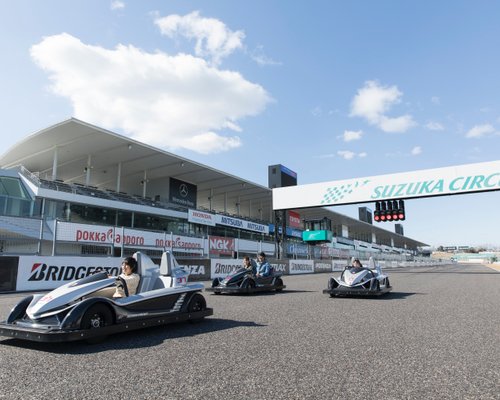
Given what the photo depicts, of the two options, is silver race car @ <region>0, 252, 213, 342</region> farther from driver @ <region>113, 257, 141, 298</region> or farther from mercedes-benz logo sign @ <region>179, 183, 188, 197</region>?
mercedes-benz logo sign @ <region>179, 183, 188, 197</region>

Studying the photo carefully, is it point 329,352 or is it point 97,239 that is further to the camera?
point 97,239

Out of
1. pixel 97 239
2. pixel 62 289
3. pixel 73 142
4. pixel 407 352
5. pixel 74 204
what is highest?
pixel 73 142

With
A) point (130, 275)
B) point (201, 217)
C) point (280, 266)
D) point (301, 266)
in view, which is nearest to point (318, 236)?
point (201, 217)

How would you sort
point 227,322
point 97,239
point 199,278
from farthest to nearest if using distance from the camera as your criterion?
point 199,278, point 97,239, point 227,322

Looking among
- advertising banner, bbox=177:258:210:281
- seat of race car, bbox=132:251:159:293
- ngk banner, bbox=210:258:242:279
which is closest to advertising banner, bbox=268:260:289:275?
ngk banner, bbox=210:258:242:279

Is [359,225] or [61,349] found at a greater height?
[359,225]

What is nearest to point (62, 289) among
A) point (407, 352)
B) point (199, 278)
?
point (407, 352)

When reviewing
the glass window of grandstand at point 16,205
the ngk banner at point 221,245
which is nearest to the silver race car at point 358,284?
the ngk banner at point 221,245

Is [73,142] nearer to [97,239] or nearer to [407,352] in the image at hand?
[97,239]

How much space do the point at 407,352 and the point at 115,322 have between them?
142 inches

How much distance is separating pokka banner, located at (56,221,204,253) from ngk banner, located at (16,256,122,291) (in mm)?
1141

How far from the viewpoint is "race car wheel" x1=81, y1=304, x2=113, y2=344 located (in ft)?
15.7

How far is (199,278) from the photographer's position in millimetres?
19016

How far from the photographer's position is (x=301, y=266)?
29578mm
